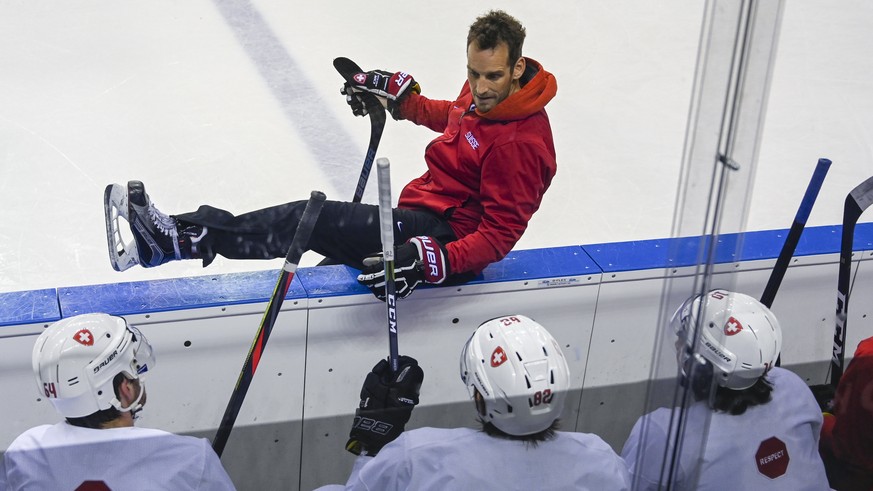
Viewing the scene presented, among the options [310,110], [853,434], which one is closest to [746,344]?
[853,434]

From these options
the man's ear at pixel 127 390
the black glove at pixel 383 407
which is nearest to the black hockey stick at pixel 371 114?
the black glove at pixel 383 407

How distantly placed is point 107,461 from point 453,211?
43.4 inches

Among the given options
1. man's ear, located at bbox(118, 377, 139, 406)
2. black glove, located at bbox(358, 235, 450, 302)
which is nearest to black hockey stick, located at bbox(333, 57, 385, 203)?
black glove, located at bbox(358, 235, 450, 302)

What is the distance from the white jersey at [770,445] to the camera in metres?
1.40

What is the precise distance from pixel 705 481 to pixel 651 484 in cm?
30

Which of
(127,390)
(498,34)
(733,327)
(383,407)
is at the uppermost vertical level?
(498,34)

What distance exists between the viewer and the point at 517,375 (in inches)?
55.9

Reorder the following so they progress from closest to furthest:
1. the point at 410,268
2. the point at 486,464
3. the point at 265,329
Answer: the point at 486,464
the point at 265,329
the point at 410,268

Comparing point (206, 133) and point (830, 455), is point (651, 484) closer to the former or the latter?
point (830, 455)

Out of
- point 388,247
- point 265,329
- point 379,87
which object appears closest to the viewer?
point 388,247

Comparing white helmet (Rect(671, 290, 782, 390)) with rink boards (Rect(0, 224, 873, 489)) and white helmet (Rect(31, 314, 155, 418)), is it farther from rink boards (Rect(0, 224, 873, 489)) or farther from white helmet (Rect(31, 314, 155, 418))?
white helmet (Rect(31, 314, 155, 418))

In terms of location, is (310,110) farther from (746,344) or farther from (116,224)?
(746,344)

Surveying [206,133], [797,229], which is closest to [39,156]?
[206,133]

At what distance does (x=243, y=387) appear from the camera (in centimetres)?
188
